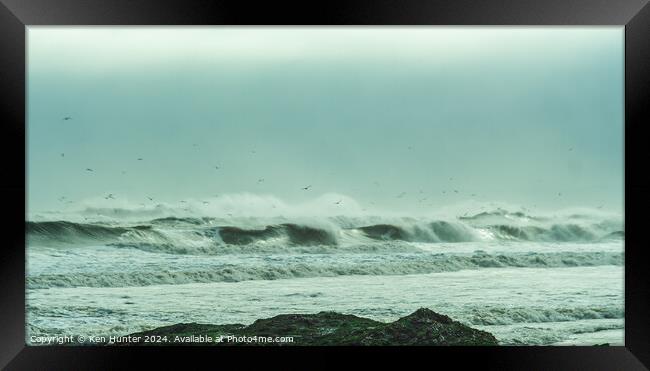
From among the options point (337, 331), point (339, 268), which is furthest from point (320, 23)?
point (337, 331)

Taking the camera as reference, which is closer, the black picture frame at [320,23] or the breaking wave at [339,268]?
the black picture frame at [320,23]

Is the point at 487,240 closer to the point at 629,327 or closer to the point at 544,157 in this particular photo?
the point at 544,157

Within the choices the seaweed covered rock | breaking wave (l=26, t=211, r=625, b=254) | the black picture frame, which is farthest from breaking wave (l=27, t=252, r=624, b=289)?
the black picture frame

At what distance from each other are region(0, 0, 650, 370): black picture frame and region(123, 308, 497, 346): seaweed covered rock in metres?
0.43

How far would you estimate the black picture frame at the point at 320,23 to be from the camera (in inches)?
148

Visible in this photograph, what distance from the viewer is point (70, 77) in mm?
4648

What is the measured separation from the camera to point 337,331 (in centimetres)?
459

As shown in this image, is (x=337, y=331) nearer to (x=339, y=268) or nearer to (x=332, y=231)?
(x=339, y=268)

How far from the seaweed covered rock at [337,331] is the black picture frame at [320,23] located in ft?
1.42

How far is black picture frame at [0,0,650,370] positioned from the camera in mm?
3764

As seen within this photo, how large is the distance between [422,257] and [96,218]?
2.43m

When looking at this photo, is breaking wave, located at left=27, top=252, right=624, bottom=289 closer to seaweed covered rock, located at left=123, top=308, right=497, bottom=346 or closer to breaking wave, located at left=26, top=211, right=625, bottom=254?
breaking wave, located at left=26, top=211, right=625, bottom=254

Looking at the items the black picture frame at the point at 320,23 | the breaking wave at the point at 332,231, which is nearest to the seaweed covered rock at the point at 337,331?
the black picture frame at the point at 320,23

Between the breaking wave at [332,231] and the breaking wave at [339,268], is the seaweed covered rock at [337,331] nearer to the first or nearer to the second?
the breaking wave at [339,268]
